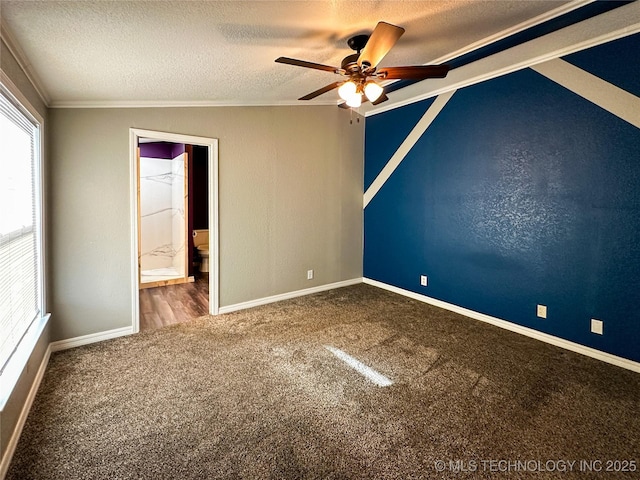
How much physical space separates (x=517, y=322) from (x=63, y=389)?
13.3ft

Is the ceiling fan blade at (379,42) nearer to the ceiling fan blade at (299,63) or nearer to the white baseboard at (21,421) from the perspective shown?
the ceiling fan blade at (299,63)

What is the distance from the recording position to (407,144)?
4.51 meters

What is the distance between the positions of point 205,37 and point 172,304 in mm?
3310

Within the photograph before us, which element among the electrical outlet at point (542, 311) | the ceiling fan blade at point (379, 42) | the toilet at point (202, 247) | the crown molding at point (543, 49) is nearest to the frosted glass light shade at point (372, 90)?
the ceiling fan blade at point (379, 42)

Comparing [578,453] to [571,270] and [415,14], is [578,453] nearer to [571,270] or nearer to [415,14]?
[571,270]

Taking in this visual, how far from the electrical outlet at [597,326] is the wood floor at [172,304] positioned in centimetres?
397

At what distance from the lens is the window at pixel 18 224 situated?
6.02ft

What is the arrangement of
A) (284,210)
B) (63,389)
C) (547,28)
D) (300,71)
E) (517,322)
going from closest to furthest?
(63,389)
(547,28)
(300,71)
(517,322)
(284,210)

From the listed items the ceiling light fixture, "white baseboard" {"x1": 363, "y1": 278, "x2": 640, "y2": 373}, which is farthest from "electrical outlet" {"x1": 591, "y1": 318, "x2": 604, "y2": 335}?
the ceiling light fixture

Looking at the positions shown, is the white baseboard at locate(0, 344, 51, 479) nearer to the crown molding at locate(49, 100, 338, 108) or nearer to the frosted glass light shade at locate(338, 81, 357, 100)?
the crown molding at locate(49, 100, 338, 108)

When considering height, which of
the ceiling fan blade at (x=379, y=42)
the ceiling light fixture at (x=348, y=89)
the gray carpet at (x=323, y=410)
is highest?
the ceiling fan blade at (x=379, y=42)

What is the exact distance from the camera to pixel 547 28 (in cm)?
251

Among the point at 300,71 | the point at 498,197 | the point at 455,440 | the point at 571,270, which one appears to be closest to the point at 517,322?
the point at 571,270

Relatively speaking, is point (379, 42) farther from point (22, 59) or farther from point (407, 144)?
point (407, 144)
